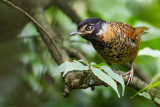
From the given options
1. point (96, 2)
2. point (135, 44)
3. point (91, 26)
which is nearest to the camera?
point (91, 26)

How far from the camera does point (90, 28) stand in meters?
2.83

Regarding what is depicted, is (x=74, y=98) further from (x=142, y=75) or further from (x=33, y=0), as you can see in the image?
(x=33, y=0)

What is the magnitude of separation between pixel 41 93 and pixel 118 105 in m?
1.26

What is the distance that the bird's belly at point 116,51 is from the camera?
3068 millimetres

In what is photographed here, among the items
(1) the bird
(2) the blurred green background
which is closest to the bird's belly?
(1) the bird

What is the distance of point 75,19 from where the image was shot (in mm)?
4156

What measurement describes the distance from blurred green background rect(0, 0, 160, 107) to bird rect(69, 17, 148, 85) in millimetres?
196

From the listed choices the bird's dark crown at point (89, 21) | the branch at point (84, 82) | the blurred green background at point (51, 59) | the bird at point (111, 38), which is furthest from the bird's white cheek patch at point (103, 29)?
the branch at point (84, 82)

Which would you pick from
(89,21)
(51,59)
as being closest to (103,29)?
(89,21)

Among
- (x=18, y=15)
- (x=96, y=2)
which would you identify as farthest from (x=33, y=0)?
(x=96, y=2)

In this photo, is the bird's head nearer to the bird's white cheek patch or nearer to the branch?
the bird's white cheek patch

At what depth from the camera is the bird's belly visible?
3068mm

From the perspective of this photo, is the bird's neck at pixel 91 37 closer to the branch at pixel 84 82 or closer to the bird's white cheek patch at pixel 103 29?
the bird's white cheek patch at pixel 103 29

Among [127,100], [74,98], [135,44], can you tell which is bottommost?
[127,100]
